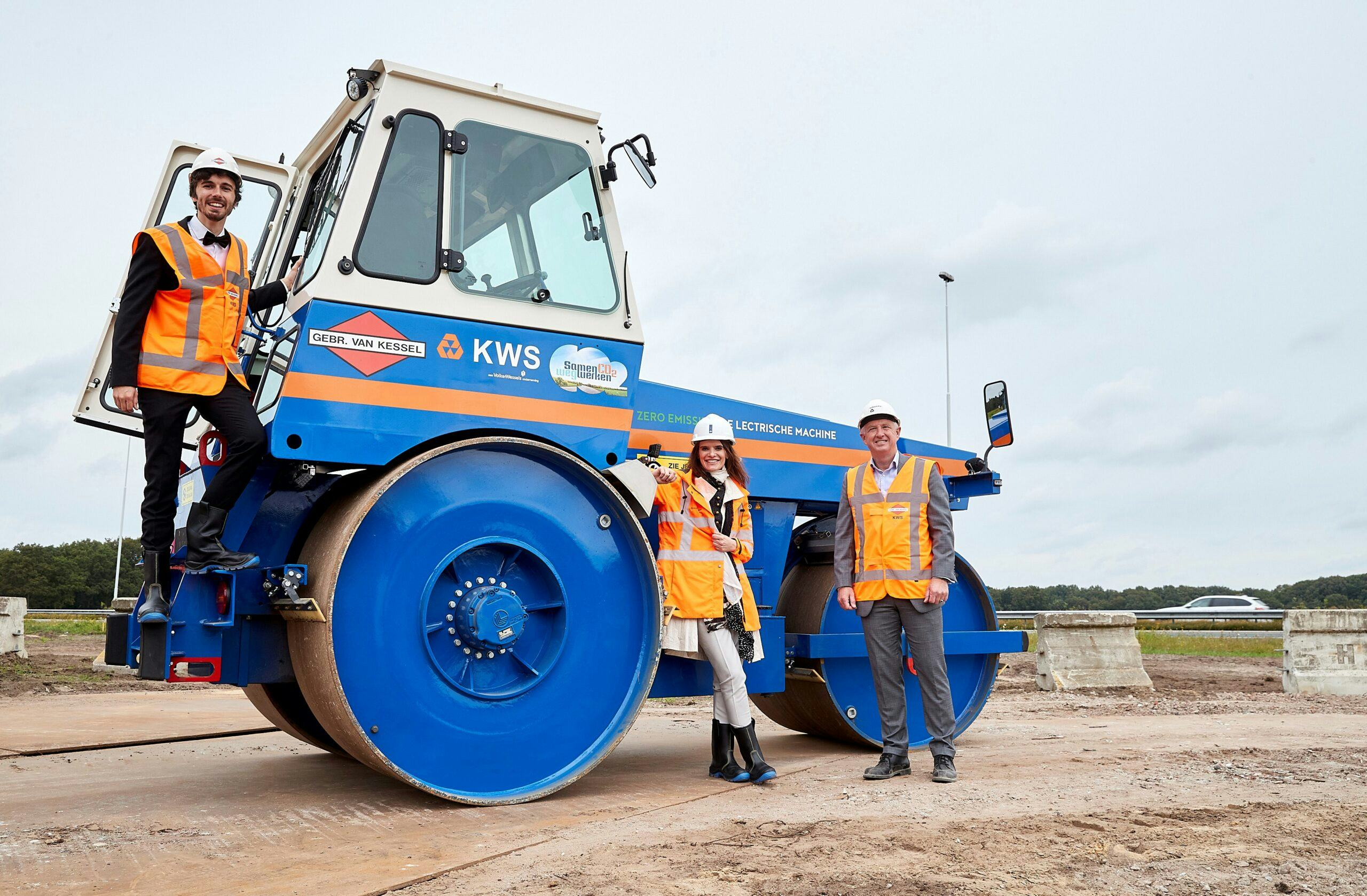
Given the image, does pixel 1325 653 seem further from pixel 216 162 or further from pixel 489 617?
pixel 216 162

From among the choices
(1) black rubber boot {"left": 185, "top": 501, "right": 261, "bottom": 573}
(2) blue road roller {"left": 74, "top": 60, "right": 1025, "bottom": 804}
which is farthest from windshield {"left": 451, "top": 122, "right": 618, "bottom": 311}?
(1) black rubber boot {"left": 185, "top": 501, "right": 261, "bottom": 573}

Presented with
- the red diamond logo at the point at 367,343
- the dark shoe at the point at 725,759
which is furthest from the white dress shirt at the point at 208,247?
the dark shoe at the point at 725,759

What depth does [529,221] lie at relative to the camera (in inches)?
226

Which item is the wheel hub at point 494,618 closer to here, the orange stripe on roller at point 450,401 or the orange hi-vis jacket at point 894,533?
the orange stripe on roller at point 450,401

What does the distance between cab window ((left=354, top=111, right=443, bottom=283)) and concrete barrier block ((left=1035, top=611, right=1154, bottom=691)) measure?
30.1 ft

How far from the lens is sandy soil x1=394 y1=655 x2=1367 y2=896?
3.68 metres

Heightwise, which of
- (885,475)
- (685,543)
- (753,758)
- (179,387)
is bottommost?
(753,758)

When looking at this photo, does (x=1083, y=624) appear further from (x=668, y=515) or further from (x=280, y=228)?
(x=280, y=228)

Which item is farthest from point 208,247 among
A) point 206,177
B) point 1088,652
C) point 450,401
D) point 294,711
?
point 1088,652

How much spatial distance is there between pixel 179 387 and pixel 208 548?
2.36ft

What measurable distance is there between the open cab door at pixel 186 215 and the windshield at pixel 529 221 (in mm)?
1501

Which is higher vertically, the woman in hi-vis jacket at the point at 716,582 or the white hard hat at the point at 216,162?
the white hard hat at the point at 216,162

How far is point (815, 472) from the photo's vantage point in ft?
23.8

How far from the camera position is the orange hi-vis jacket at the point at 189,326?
15.6 feet
